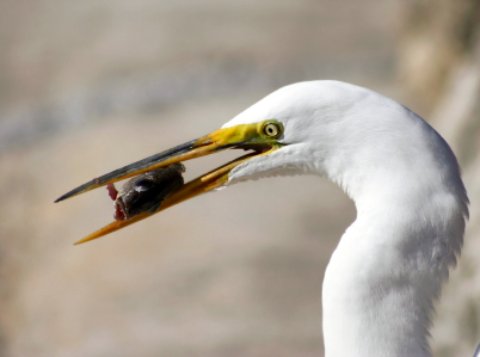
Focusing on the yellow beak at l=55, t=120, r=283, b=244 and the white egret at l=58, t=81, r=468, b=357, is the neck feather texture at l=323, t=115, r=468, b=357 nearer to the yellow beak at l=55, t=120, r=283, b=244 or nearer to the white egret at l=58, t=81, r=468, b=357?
the white egret at l=58, t=81, r=468, b=357

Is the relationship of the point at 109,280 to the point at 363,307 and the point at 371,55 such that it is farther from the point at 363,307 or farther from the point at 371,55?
the point at 363,307

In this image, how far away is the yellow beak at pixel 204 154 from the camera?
9.97 feet

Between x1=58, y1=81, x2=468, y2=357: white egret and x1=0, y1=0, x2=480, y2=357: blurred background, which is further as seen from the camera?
x1=0, y1=0, x2=480, y2=357: blurred background

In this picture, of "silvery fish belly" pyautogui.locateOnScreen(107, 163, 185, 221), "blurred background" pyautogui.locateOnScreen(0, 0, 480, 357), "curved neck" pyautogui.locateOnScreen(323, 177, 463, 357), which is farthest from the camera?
"blurred background" pyautogui.locateOnScreen(0, 0, 480, 357)

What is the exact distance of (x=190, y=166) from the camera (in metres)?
8.26

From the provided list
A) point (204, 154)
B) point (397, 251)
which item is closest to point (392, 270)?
point (397, 251)

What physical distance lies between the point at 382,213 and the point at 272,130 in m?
0.37

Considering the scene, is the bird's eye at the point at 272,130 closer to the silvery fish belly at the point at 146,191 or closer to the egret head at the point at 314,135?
the egret head at the point at 314,135

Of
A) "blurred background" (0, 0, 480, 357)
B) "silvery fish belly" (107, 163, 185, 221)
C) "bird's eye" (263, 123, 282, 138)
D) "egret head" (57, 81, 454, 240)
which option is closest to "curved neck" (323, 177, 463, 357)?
"egret head" (57, 81, 454, 240)

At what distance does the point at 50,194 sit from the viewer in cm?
901

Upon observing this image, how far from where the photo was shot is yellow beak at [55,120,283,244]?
120 inches

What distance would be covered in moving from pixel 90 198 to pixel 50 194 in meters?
0.61

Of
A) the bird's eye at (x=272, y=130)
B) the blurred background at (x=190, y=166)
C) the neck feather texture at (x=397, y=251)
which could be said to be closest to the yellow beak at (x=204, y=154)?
the bird's eye at (x=272, y=130)

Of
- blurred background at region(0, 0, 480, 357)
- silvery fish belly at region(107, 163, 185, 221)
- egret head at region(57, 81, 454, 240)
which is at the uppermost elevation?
egret head at region(57, 81, 454, 240)
